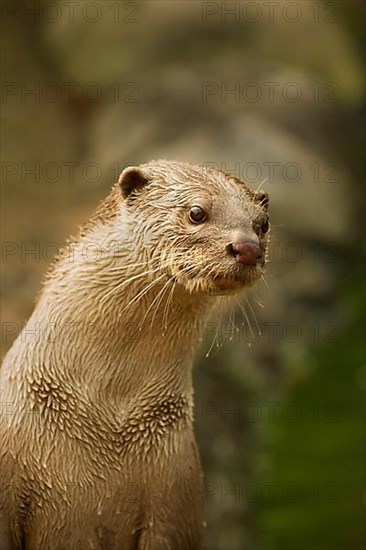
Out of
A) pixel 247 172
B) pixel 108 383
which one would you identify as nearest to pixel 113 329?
pixel 108 383

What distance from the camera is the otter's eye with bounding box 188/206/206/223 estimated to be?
2881mm

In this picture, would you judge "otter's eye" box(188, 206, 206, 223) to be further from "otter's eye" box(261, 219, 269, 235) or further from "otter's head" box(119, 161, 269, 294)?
"otter's eye" box(261, 219, 269, 235)

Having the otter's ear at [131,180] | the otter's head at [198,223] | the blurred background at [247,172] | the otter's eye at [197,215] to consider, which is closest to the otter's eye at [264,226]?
the otter's head at [198,223]

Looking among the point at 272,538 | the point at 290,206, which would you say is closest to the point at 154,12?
the point at 290,206

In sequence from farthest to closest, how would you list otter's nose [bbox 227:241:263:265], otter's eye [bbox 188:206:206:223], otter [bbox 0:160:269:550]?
otter [bbox 0:160:269:550] → otter's eye [bbox 188:206:206:223] → otter's nose [bbox 227:241:263:265]

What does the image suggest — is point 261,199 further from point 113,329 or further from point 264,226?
point 113,329

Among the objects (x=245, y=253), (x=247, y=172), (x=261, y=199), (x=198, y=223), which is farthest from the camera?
(x=247, y=172)

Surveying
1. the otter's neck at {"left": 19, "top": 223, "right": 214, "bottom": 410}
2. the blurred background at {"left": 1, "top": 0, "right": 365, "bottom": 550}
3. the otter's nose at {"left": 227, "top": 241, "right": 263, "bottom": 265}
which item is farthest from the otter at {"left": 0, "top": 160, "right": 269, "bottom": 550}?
the blurred background at {"left": 1, "top": 0, "right": 365, "bottom": 550}

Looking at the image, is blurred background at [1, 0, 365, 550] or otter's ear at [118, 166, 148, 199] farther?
blurred background at [1, 0, 365, 550]

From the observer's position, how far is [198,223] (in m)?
2.88

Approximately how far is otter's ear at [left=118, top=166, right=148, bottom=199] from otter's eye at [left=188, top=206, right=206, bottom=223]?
20 centimetres

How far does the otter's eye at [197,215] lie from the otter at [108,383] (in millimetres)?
58

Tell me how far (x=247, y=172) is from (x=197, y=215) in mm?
4217

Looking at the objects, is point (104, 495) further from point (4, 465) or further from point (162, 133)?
point (162, 133)
